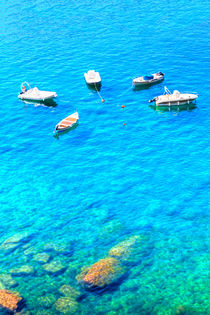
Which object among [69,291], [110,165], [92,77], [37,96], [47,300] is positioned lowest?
[47,300]

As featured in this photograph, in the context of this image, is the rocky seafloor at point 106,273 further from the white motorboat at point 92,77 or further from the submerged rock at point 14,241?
the white motorboat at point 92,77

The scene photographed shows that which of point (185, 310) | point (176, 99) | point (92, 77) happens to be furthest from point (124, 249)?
point (92, 77)

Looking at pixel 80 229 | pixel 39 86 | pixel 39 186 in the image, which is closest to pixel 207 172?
Result: pixel 80 229

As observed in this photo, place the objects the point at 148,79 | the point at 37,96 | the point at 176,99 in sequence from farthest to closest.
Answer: the point at 148,79 < the point at 37,96 < the point at 176,99

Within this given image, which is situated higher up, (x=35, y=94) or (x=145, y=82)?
(x=35, y=94)

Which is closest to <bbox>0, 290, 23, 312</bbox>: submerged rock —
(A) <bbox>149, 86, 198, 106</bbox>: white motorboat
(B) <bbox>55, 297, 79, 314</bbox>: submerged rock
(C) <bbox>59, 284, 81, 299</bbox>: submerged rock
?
(B) <bbox>55, 297, 79, 314</bbox>: submerged rock

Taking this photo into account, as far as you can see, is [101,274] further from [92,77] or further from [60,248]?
[92,77]

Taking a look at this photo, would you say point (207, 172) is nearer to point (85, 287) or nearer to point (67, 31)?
point (85, 287)
